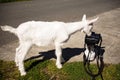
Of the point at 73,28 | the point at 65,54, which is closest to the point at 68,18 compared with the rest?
the point at 65,54

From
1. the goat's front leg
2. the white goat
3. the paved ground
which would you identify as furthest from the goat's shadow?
the white goat

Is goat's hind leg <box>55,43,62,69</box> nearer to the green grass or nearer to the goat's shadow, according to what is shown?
the green grass

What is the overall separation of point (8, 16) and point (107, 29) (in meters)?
7.98

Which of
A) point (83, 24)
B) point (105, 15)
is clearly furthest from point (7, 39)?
point (105, 15)

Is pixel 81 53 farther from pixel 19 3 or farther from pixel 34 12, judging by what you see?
pixel 19 3

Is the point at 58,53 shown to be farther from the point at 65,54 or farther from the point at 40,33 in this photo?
the point at 65,54

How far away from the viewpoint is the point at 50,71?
29.3 ft

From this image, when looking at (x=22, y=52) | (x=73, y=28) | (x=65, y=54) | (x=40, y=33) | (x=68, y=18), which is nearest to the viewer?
(x=40, y=33)

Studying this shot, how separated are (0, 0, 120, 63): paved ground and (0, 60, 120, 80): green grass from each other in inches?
26.4

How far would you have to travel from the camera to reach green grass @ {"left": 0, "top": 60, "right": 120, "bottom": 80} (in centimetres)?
849

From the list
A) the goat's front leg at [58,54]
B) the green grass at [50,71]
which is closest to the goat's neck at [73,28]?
the goat's front leg at [58,54]

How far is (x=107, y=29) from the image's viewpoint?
44.6 feet

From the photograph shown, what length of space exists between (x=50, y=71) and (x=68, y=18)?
810cm

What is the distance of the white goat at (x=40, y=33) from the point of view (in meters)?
8.00
